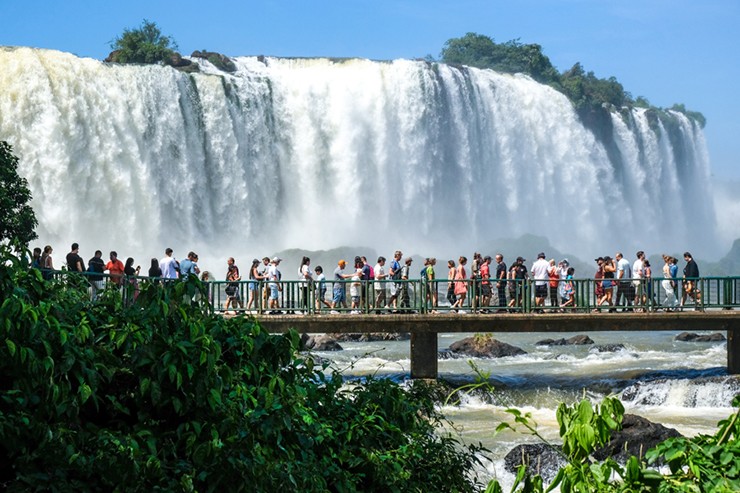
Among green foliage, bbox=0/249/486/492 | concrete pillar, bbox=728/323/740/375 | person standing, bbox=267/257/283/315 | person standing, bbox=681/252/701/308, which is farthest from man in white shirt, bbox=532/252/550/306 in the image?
green foliage, bbox=0/249/486/492

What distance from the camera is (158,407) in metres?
6.57

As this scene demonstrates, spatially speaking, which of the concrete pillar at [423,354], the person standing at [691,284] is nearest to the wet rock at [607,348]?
the person standing at [691,284]

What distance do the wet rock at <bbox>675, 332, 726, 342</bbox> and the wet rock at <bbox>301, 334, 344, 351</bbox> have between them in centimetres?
930

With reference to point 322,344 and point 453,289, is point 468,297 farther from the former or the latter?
point 322,344

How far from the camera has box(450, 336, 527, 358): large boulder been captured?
92.2 feet

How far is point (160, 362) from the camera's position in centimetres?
650

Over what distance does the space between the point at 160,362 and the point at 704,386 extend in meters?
16.5

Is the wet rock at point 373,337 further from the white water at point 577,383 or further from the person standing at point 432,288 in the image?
the person standing at point 432,288

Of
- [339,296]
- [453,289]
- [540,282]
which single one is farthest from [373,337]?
[540,282]

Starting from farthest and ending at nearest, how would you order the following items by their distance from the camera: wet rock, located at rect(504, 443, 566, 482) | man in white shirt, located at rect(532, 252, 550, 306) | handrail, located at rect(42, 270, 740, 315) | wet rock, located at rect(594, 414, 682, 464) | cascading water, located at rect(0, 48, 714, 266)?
cascading water, located at rect(0, 48, 714, 266) → man in white shirt, located at rect(532, 252, 550, 306) → handrail, located at rect(42, 270, 740, 315) → wet rock, located at rect(594, 414, 682, 464) → wet rock, located at rect(504, 443, 566, 482)

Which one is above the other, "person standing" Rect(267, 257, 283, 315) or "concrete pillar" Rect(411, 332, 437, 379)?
"person standing" Rect(267, 257, 283, 315)

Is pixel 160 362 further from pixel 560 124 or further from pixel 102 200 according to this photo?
pixel 560 124

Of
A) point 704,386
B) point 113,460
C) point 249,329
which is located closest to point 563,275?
point 704,386

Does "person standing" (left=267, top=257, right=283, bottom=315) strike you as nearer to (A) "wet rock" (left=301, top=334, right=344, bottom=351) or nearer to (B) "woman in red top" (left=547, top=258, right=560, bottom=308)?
(B) "woman in red top" (left=547, top=258, right=560, bottom=308)
